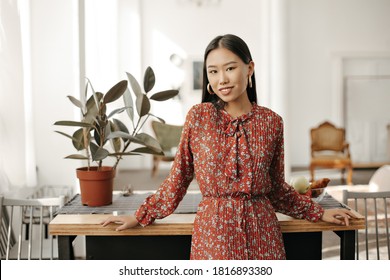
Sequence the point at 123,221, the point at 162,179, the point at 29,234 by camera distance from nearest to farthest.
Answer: the point at 123,221
the point at 29,234
the point at 162,179

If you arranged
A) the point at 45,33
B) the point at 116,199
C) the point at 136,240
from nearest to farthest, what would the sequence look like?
Answer: the point at 136,240, the point at 116,199, the point at 45,33

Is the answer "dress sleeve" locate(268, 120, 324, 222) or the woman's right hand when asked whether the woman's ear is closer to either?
"dress sleeve" locate(268, 120, 324, 222)

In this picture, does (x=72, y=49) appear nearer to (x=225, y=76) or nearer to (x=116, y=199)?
(x=116, y=199)

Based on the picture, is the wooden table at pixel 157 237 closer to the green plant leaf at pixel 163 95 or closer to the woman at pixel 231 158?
the woman at pixel 231 158

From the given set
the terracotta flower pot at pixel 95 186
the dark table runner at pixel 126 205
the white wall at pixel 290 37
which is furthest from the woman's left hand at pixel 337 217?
the white wall at pixel 290 37

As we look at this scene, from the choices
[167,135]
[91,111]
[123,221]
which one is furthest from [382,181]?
[123,221]

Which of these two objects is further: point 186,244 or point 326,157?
point 326,157

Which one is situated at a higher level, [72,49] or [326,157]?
[72,49]

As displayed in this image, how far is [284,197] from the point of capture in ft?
4.82

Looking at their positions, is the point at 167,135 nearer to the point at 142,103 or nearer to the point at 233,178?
the point at 142,103

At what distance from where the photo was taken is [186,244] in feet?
5.93

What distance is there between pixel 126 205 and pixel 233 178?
742 mm

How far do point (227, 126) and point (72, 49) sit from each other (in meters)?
2.20

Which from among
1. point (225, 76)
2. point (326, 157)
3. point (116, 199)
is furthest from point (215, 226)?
point (326, 157)
